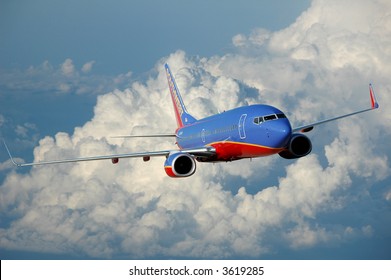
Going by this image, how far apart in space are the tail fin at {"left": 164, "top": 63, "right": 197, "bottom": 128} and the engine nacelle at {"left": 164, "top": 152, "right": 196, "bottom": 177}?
19.8 metres

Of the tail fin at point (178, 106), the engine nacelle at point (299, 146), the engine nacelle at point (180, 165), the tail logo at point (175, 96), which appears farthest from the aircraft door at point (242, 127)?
the tail logo at point (175, 96)

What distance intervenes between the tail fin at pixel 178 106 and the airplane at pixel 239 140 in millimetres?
12559

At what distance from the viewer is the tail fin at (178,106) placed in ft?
317

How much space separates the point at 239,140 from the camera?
72.1m

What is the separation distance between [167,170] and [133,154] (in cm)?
452

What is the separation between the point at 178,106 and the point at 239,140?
3123 cm

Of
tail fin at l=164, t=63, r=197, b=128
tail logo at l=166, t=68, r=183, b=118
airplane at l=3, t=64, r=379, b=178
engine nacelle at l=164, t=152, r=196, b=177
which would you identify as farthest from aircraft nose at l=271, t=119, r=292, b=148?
tail logo at l=166, t=68, r=183, b=118

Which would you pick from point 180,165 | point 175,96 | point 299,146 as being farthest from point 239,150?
point 175,96

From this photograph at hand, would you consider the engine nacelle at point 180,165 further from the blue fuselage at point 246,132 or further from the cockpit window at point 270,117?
the cockpit window at point 270,117

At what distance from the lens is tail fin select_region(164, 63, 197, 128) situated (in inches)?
3804

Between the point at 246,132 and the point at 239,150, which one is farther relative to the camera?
the point at 239,150

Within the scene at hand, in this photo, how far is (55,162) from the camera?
76.1 m

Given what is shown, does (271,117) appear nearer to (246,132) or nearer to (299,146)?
(246,132)

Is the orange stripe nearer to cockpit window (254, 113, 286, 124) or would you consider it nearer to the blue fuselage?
the blue fuselage
